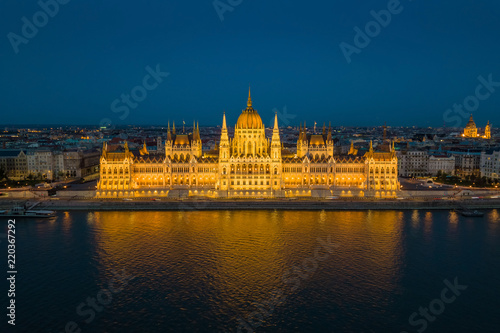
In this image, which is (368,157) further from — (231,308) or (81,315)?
(81,315)

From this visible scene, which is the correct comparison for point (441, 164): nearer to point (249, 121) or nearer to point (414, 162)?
point (414, 162)

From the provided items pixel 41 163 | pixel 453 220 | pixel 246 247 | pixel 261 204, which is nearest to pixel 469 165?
pixel 453 220

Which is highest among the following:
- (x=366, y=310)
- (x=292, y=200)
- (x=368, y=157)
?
(x=368, y=157)

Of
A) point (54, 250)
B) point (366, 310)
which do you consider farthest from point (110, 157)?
point (366, 310)

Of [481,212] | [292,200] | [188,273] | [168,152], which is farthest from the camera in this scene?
[168,152]

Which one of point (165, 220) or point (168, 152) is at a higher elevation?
point (168, 152)

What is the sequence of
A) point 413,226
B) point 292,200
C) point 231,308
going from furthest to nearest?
point 292,200 → point 413,226 → point 231,308
